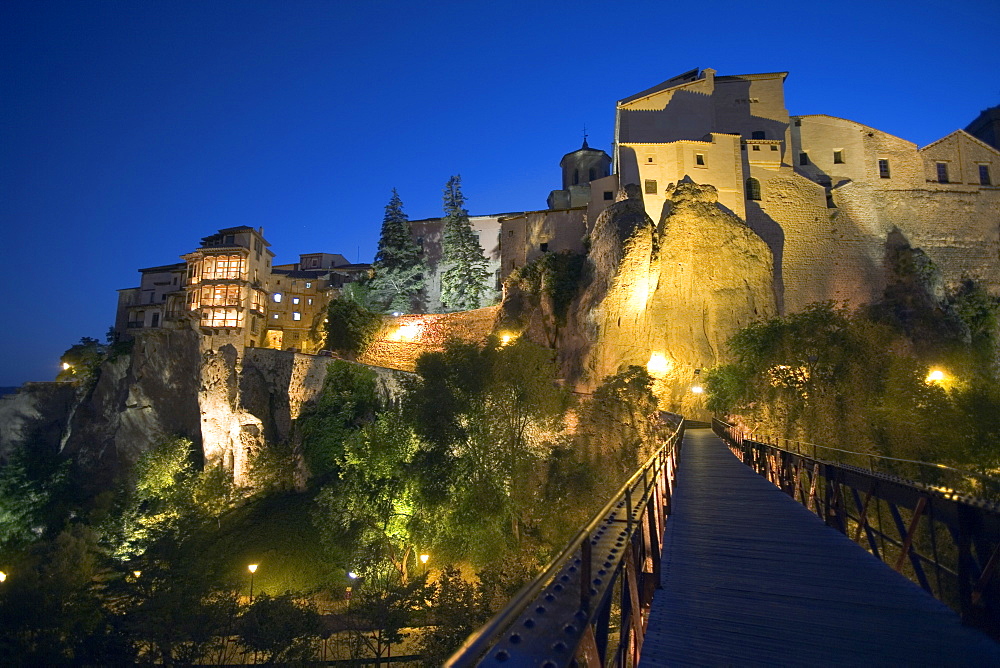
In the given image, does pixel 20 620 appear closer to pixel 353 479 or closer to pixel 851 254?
pixel 353 479

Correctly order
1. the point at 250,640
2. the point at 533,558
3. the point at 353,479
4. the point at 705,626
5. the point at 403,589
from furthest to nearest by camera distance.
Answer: the point at 353,479
the point at 533,558
the point at 403,589
the point at 250,640
the point at 705,626

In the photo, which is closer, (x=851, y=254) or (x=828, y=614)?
(x=828, y=614)

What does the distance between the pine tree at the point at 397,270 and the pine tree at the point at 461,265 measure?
2.51 metres

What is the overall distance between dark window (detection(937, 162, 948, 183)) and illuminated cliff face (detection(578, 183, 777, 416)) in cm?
1586

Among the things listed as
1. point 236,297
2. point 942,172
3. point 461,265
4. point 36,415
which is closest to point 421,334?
point 461,265

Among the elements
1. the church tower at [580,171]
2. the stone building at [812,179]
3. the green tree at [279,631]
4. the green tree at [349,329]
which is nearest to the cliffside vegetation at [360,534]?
the green tree at [279,631]

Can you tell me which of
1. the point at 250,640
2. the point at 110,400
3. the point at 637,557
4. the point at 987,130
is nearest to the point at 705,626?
the point at 637,557

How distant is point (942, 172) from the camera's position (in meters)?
35.6

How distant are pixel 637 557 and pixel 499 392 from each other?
65.9ft

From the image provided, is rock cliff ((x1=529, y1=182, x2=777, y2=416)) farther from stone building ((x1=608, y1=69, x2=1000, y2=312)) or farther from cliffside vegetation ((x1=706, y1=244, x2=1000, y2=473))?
stone building ((x1=608, y1=69, x2=1000, y2=312))

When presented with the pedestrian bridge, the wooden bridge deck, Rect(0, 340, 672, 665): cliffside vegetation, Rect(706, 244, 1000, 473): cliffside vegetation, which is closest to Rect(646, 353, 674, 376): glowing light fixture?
Rect(706, 244, 1000, 473): cliffside vegetation

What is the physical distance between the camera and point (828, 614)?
3791 millimetres

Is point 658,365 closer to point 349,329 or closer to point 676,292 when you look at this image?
point 676,292

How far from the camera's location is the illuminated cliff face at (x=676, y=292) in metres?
27.4
